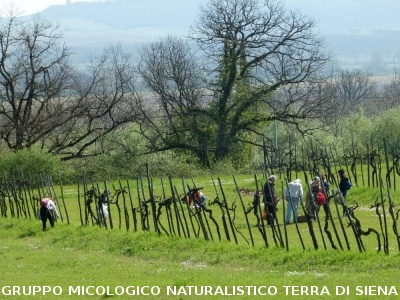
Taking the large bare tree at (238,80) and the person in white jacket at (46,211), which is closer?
the person in white jacket at (46,211)

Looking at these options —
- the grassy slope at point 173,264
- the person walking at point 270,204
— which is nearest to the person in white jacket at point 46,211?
the grassy slope at point 173,264

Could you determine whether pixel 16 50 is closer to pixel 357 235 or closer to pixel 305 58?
pixel 305 58

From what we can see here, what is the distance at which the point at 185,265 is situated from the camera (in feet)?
70.4

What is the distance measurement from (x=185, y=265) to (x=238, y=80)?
42.8 metres

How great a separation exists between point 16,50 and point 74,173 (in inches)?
434

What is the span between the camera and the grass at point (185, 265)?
638 inches

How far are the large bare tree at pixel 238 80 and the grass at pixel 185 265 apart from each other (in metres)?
32.9

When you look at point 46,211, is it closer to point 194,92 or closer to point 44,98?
point 44,98

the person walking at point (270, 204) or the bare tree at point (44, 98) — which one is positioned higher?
the bare tree at point (44, 98)

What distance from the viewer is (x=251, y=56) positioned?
63750mm

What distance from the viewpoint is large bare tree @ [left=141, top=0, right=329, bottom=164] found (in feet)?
206

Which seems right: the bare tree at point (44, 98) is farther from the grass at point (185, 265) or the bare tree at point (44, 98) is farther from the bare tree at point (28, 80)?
the grass at point (185, 265)

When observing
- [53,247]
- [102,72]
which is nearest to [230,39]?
[102,72]

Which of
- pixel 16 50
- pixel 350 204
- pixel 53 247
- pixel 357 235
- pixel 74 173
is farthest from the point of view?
pixel 16 50
